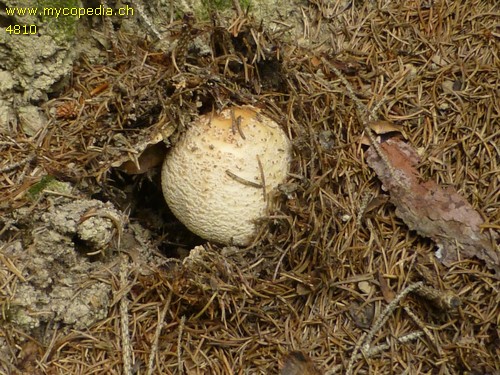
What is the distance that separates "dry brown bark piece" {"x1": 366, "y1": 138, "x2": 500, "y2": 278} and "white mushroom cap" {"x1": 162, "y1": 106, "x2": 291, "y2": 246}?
380 mm

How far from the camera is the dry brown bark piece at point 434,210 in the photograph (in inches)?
72.2

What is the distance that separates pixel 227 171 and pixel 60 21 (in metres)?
0.86

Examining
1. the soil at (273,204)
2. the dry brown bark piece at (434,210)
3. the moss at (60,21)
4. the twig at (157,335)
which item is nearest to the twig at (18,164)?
the soil at (273,204)

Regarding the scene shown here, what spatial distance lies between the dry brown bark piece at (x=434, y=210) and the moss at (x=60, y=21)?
1223 mm

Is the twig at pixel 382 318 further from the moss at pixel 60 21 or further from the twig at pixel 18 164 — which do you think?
the moss at pixel 60 21

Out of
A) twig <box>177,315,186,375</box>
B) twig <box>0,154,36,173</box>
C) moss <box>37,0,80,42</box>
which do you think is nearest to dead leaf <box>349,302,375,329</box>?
twig <box>177,315,186,375</box>

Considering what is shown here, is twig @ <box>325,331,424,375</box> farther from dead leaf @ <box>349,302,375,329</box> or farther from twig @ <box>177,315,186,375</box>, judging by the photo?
twig @ <box>177,315,186,375</box>

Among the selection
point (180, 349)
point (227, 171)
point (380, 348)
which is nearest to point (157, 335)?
point (180, 349)

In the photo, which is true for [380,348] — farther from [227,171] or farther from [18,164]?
[18,164]

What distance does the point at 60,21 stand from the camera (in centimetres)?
202

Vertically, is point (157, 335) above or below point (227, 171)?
below

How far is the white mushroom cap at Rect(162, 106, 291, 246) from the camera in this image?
6.35 ft

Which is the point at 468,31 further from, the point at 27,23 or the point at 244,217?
the point at 27,23

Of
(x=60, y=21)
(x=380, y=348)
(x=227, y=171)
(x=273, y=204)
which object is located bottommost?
(x=380, y=348)
